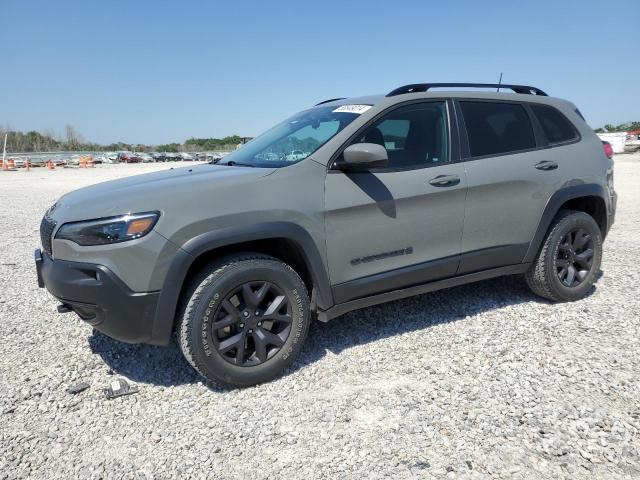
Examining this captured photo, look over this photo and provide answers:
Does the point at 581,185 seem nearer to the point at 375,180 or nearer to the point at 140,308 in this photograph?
the point at 375,180

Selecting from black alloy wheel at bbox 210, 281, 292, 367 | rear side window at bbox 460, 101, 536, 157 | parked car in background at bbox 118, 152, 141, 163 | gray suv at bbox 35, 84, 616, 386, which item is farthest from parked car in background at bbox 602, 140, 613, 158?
parked car in background at bbox 118, 152, 141, 163

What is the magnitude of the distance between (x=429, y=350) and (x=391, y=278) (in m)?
0.61

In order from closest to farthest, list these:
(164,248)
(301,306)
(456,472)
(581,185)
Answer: (456,472)
(164,248)
(301,306)
(581,185)

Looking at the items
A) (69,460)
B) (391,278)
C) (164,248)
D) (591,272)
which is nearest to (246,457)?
(69,460)

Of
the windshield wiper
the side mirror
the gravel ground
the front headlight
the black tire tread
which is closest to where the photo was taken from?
the gravel ground

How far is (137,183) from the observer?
10.0 ft

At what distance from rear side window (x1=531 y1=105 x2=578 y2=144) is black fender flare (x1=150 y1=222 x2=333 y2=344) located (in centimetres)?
247

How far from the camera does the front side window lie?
3311 mm

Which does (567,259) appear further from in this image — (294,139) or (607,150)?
(294,139)

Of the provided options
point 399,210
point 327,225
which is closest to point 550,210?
point 399,210

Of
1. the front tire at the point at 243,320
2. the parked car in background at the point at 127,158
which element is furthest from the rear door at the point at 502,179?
the parked car in background at the point at 127,158

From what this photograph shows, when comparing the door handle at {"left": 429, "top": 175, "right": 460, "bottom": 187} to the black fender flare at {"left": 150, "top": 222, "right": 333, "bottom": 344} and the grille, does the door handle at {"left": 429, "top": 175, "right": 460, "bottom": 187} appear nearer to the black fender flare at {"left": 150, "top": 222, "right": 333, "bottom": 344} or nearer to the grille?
the black fender flare at {"left": 150, "top": 222, "right": 333, "bottom": 344}

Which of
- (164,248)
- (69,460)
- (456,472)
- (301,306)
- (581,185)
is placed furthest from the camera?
(581,185)

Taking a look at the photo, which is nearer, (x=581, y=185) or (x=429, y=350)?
(x=429, y=350)
